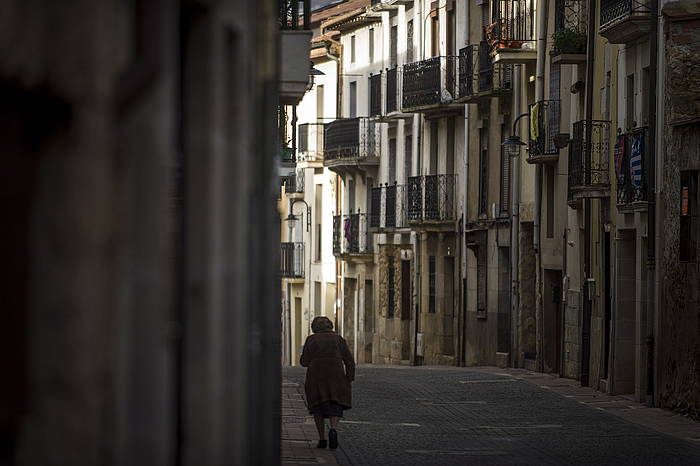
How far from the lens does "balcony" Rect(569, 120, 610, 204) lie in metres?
30.1

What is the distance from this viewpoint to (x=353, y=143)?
52.9 m

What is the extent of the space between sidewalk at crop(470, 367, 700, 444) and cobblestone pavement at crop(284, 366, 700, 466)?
0.01 metres

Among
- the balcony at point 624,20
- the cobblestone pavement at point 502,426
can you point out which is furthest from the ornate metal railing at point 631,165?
the cobblestone pavement at point 502,426

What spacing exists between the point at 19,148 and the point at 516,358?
115ft

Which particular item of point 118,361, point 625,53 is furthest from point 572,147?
point 118,361

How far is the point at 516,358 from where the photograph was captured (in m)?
37.3

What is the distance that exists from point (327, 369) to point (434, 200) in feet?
88.4

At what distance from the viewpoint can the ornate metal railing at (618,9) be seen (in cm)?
2647

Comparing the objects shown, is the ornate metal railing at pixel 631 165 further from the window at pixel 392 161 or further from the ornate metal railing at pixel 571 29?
the window at pixel 392 161

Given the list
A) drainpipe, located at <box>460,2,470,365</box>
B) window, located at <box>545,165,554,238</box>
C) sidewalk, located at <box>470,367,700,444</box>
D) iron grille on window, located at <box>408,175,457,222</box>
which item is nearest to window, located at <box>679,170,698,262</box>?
sidewalk, located at <box>470,367,700,444</box>

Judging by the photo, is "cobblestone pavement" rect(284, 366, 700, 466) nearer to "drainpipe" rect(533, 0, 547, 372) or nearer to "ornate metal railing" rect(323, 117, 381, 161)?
"drainpipe" rect(533, 0, 547, 372)

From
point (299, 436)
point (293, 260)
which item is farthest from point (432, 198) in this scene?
point (299, 436)

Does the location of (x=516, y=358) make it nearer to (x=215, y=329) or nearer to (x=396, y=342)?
(x=396, y=342)

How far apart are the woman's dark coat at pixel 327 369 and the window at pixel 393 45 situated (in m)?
33.1
